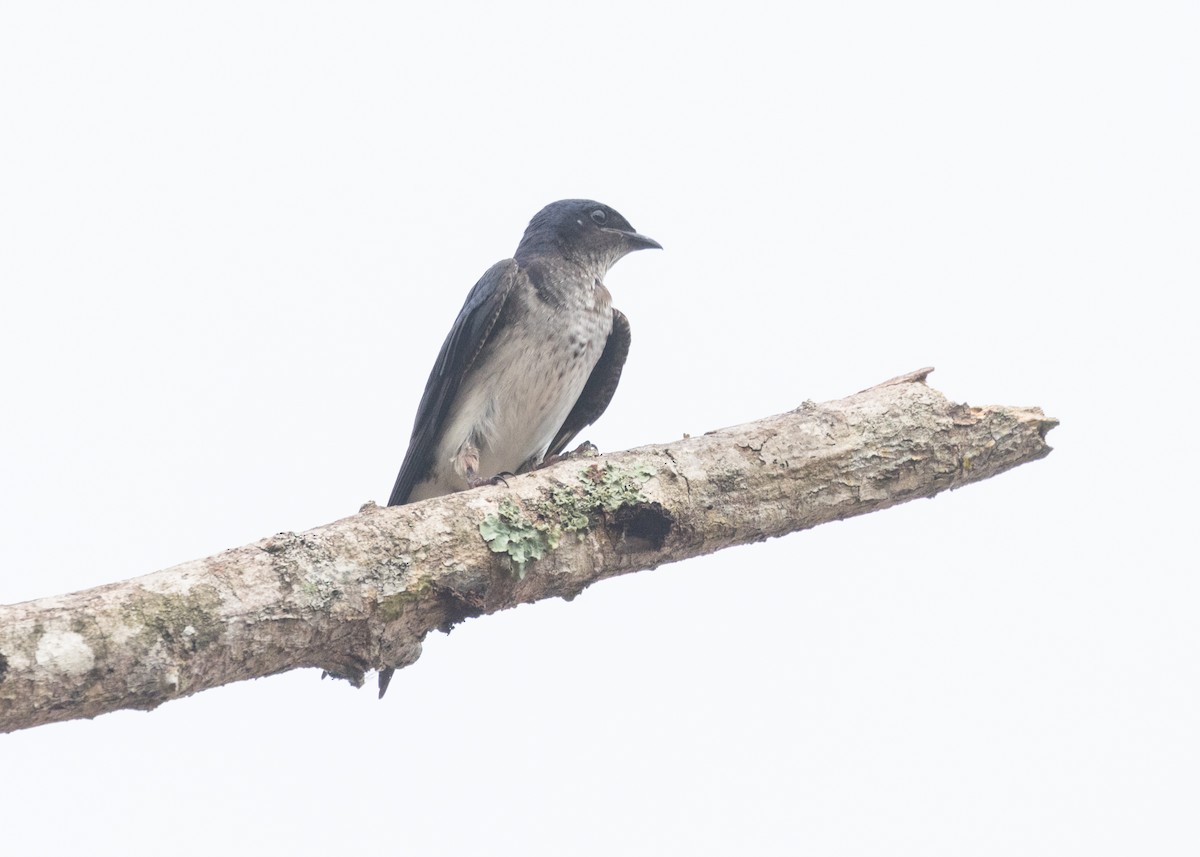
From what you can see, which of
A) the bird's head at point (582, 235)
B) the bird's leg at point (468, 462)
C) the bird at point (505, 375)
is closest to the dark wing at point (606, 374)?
the bird at point (505, 375)

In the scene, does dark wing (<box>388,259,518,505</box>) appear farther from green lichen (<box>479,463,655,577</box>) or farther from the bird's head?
green lichen (<box>479,463,655,577</box>)

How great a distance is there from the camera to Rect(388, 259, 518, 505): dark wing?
6773 mm

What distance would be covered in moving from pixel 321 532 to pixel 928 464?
90.9 inches

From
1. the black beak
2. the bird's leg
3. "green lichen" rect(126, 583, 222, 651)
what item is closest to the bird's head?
the black beak

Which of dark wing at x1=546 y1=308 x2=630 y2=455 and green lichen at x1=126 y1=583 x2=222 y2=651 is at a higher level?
dark wing at x1=546 y1=308 x2=630 y2=455

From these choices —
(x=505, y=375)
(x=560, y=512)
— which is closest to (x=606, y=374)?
(x=505, y=375)

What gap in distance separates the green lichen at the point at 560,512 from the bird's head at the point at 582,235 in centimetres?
288

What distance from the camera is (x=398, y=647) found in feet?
13.8

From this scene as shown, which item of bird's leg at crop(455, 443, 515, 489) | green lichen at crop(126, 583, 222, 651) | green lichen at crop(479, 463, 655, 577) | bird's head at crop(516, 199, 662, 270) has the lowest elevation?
green lichen at crop(126, 583, 222, 651)

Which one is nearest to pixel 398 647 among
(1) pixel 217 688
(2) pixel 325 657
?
(2) pixel 325 657

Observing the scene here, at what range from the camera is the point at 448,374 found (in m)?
6.80

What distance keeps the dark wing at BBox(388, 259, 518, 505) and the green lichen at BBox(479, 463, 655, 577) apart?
221 centimetres

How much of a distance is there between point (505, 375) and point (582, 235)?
1259 mm

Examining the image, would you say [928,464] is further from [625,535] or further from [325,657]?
[325,657]
